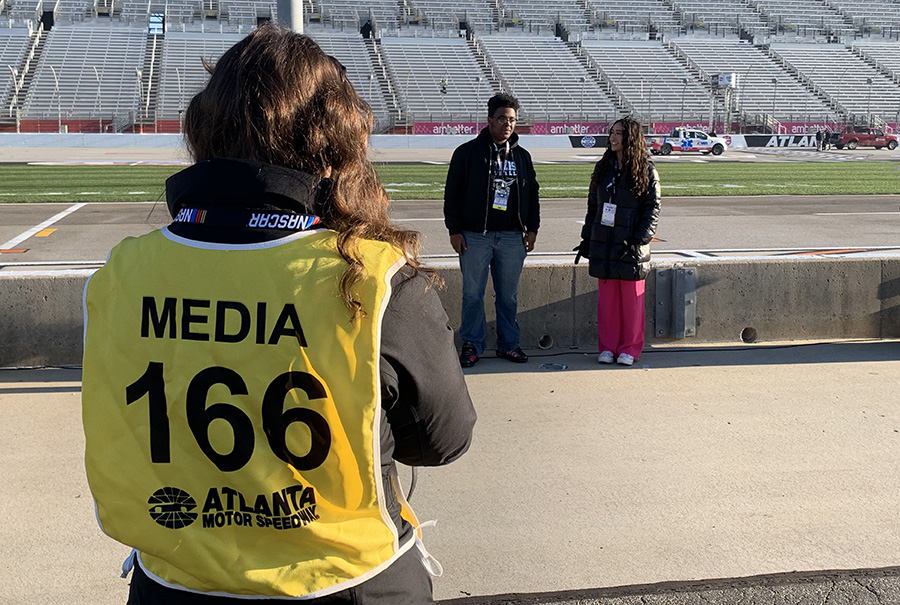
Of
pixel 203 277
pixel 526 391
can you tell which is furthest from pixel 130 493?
pixel 526 391

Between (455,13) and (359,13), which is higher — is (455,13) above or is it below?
above

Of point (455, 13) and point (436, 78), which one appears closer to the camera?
point (436, 78)

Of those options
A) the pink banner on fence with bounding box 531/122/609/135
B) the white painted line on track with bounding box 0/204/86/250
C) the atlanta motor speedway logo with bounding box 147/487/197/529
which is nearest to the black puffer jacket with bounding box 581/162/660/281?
the atlanta motor speedway logo with bounding box 147/487/197/529

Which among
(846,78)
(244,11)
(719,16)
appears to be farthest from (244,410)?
(719,16)

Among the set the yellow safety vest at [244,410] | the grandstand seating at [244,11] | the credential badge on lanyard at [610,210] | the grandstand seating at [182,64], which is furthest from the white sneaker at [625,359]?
the grandstand seating at [244,11]

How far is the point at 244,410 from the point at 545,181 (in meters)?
21.6

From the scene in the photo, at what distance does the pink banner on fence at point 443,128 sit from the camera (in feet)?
162

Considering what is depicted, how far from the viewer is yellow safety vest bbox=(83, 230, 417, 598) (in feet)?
4.70

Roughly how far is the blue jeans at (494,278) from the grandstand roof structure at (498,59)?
1697 inches

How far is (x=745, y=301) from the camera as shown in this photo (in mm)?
7055

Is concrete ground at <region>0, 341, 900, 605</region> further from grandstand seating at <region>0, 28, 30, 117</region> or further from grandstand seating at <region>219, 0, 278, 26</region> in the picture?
grandstand seating at <region>219, 0, 278, 26</region>

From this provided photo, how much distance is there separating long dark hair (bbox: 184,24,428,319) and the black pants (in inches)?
21.1

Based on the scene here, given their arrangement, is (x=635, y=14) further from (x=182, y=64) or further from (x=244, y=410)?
(x=244, y=410)

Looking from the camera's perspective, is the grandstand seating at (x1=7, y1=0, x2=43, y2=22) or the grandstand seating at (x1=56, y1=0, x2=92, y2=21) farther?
the grandstand seating at (x1=56, y1=0, x2=92, y2=21)
